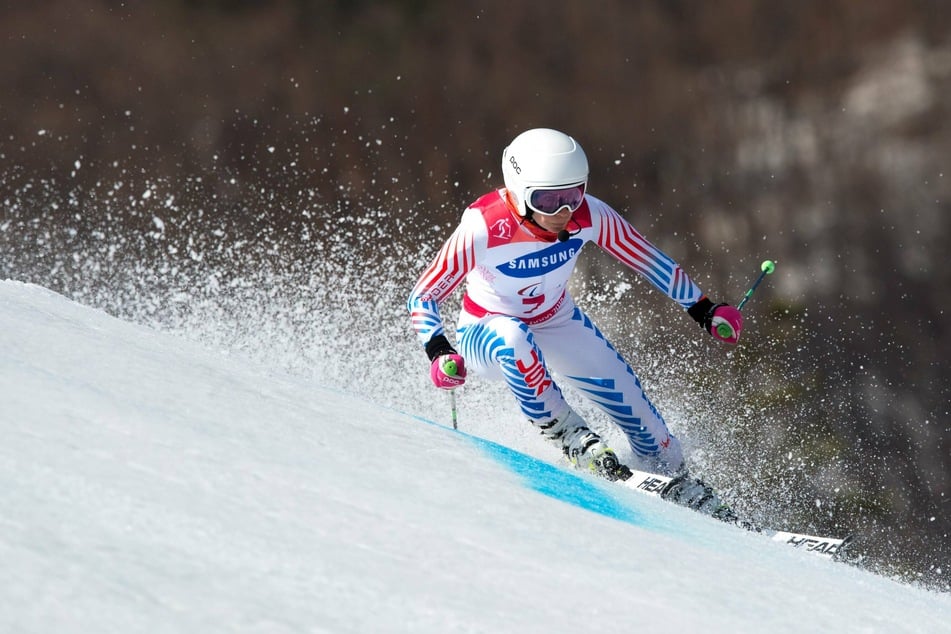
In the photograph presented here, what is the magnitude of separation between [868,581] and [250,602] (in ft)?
5.55

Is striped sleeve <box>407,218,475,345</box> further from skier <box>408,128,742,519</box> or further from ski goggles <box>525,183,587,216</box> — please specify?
ski goggles <box>525,183,587,216</box>

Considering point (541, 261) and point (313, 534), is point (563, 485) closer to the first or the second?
point (313, 534)

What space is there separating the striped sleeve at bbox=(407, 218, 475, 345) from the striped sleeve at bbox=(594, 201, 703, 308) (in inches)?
21.2

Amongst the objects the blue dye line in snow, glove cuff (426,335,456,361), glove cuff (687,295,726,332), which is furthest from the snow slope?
glove cuff (687,295,726,332)

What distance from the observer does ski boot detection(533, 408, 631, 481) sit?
4.00 meters

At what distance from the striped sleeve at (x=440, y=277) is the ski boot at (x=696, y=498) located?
1.08 m

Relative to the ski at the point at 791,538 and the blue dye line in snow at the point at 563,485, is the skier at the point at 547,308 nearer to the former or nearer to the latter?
the ski at the point at 791,538

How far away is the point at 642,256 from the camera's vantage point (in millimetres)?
4402

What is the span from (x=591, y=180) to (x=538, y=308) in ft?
24.9

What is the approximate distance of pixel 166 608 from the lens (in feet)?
5.51

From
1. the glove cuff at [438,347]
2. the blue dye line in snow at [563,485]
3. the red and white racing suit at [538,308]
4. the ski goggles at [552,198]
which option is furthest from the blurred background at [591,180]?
the blue dye line in snow at [563,485]

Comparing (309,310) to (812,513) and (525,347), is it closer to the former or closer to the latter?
(525,347)

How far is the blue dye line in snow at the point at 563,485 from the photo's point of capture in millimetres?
2883

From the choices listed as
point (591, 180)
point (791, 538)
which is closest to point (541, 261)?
point (791, 538)
